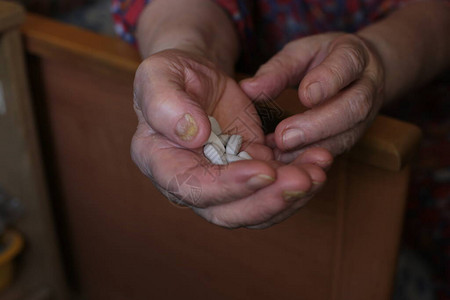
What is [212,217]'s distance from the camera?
51cm

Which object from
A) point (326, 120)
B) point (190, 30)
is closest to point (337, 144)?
point (326, 120)

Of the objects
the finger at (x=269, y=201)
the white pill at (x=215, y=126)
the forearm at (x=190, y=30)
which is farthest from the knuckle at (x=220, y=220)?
the forearm at (x=190, y=30)

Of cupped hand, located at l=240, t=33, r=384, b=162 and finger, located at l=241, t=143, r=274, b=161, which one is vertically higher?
cupped hand, located at l=240, t=33, r=384, b=162

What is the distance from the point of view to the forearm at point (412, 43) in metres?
0.72

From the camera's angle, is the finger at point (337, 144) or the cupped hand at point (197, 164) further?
the finger at point (337, 144)

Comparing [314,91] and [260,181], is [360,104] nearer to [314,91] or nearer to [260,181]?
[314,91]

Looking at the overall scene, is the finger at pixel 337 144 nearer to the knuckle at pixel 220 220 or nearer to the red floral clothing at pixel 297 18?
the knuckle at pixel 220 220

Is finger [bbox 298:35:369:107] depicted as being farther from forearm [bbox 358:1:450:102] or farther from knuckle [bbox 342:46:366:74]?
forearm [bbox 358:1:450:102]

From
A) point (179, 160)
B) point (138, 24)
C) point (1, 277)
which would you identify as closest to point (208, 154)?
point (179, 160)

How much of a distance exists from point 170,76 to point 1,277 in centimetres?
74

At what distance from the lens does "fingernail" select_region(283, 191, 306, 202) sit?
1.47ft

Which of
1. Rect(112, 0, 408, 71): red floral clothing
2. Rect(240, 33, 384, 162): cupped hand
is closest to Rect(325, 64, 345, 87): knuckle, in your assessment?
Rect(240, 33, 384, 162): cupped hand

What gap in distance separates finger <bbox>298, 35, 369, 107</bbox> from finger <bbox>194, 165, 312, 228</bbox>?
9 cm

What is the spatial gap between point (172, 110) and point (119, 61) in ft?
1.01
